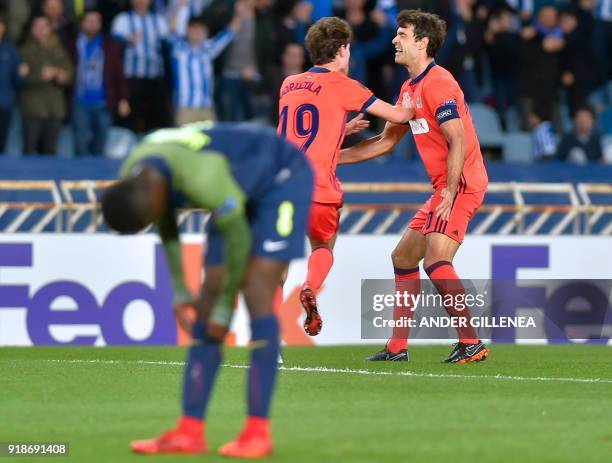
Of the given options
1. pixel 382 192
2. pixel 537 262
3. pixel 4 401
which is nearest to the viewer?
pixel 4 401

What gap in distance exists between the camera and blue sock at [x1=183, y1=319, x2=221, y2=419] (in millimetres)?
6965

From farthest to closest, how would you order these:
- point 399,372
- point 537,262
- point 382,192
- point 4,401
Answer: point 382,192 < point 537,262 < point 399,372 < point 4,401

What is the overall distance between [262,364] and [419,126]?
527 centimetres

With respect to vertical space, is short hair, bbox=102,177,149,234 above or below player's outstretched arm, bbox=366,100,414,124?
above

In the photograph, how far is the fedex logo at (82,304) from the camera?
15.1 m

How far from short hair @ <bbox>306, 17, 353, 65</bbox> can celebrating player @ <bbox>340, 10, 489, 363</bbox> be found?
1.88 feet

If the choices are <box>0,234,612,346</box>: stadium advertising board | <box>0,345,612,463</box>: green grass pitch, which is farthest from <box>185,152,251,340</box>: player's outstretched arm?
<box>0,234,612,346</box>: stadium advertising board

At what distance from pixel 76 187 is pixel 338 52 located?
20.1 feet

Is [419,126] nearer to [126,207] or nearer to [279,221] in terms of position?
[279,221]

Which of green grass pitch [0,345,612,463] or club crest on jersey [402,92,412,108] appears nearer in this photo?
green grass pitch [0,345,612,463]

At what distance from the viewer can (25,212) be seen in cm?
1680

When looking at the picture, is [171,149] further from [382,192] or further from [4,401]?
[382,192]

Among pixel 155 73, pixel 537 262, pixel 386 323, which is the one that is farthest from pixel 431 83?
pixel 155 73

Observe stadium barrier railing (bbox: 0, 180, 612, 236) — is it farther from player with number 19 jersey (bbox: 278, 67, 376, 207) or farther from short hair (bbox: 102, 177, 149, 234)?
short hair (bbox: 102, 177, 149, 234)
